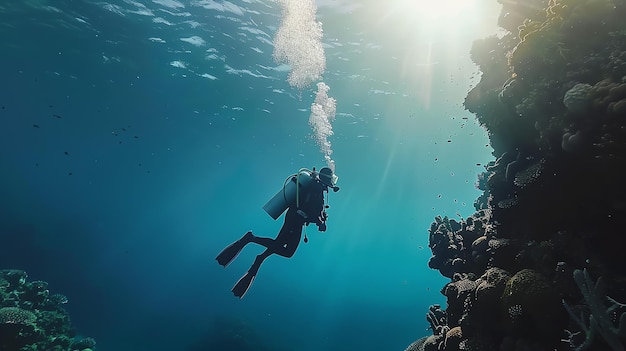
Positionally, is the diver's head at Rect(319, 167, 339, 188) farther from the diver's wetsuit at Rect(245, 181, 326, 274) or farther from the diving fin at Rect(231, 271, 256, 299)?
the diving fin at Rect(231, 271, 256, 299)

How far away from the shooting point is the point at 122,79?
2588 cm

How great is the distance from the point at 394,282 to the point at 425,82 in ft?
594

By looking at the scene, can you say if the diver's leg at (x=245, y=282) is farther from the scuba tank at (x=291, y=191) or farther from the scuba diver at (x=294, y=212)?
the scuba tank at (x=291, y=191)

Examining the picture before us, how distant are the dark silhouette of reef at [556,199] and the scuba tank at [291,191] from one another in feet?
13.6

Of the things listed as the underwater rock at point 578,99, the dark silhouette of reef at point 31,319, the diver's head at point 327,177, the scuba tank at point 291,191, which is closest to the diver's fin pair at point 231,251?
the scuba tank at point 291,191

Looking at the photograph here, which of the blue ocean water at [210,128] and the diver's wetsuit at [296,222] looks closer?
the diver's wetsuit at [296,222]

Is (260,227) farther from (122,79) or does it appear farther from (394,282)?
(122,79)

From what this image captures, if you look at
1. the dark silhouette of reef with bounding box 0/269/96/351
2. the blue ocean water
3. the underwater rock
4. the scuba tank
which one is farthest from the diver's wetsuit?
the blue ocean water

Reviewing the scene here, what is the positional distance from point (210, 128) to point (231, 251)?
26364 mm

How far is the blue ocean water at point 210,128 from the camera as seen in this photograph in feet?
61.4

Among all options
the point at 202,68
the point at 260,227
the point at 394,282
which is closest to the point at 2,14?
the point at 202,68

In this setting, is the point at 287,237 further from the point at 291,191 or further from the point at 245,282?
the point at 245,282

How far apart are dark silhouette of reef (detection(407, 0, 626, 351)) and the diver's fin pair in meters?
5.06

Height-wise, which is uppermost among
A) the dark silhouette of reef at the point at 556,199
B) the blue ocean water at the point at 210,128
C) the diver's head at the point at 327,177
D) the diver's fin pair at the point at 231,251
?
the blue ocean water at the point at 210,128
